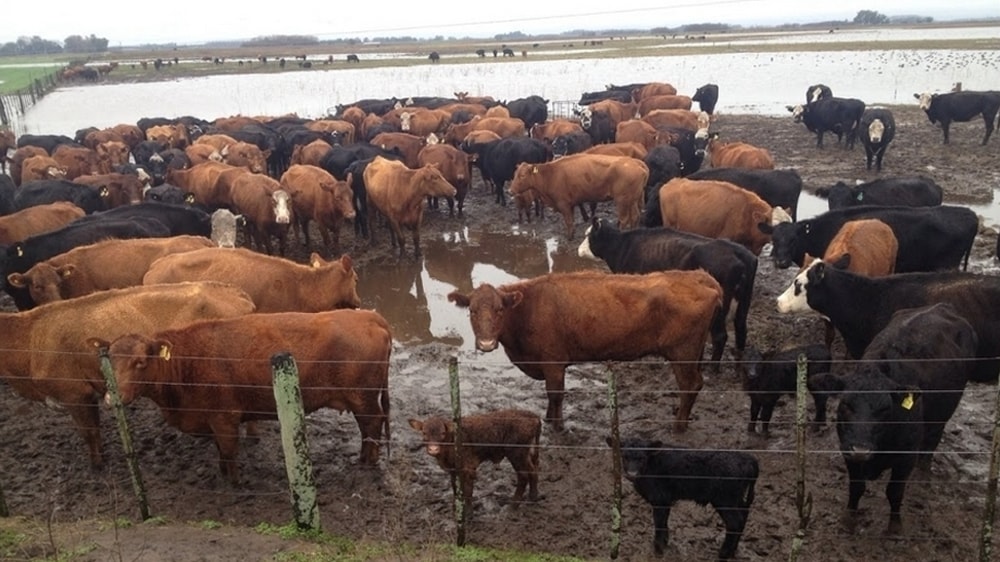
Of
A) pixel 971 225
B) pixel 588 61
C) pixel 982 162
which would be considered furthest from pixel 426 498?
pixel 588 61

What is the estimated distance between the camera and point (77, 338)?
268 inches

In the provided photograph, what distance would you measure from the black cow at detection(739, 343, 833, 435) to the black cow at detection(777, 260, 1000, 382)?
0.81 m

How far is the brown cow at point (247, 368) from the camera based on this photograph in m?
6.21

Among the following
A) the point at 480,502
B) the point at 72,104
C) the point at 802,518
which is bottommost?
the point at 480,502

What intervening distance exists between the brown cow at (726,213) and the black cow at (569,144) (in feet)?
24.3

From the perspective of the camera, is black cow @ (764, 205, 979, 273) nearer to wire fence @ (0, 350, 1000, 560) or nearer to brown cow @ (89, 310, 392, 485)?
wire fence @ (0, 350, 1000, 560)

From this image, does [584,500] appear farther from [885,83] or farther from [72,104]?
[72,104]

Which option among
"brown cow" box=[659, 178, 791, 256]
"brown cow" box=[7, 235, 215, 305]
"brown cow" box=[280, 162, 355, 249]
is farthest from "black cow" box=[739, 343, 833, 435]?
"brown cow" box=[280, 162, 355, 249]

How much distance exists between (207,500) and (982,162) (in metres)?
19.9

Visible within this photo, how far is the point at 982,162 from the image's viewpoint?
59.4ft

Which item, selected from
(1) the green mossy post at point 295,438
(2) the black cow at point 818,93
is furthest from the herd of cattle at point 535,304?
(2) the black cow at point 818,93

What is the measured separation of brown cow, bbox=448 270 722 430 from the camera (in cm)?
723

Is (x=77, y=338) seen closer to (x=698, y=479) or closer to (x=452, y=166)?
(x=698, y=479)

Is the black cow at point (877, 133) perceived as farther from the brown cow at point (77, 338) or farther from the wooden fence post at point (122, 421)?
the wooden fence post at point (122, 421)
